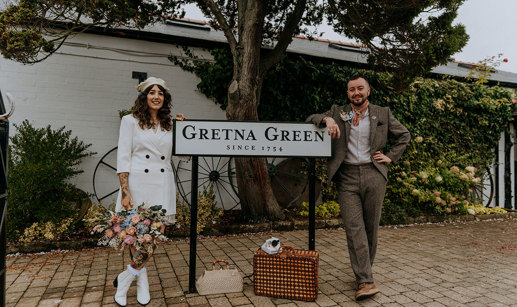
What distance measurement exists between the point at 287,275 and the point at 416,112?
568 centimetres

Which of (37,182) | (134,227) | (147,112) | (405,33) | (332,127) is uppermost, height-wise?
(405,33)

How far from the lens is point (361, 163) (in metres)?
2.95

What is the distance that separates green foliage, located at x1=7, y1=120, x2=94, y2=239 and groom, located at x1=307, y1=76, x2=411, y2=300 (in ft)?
12.1

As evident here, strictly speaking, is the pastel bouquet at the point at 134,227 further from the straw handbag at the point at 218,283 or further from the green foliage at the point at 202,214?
the green foliage at the point at 202,214

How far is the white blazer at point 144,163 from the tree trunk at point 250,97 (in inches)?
93.2

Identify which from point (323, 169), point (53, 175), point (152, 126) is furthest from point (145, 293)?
point (323, 169)

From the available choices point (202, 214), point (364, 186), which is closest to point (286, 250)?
point (364, 186)

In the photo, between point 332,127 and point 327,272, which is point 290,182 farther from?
point 332,127

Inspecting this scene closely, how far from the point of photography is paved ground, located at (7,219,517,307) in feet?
9.26

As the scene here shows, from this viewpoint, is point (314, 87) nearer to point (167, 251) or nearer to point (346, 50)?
point (346, 50)

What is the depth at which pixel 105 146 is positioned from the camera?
5.66 m

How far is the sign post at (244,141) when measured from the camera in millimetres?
2945

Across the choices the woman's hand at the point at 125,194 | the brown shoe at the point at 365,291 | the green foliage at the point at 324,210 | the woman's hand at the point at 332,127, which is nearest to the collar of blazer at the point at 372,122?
the woman's hand at the point at 332,127

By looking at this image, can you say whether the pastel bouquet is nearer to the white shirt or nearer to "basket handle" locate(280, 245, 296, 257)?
"basket handle" locate(280, 245, 296, 257)
